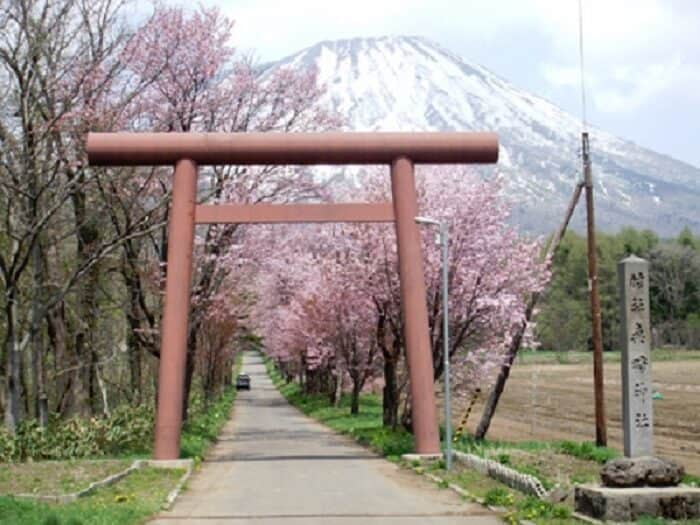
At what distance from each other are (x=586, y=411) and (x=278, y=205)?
2983cm

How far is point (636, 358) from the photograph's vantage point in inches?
553

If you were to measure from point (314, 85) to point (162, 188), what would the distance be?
477 centimetres

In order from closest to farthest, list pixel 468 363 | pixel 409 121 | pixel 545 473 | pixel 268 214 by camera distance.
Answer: pixel 545 473 → pixel 268 214 → pixel 468 363 → pixel 409 121

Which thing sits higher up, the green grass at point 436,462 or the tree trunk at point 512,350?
the tree trunk at point 512,350

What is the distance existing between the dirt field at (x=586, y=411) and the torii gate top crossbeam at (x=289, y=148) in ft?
26.2

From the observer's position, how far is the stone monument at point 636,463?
1228 centimetres

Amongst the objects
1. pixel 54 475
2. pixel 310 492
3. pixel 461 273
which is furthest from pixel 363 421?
pixel 310 492

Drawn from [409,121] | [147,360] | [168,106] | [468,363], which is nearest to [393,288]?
[468,363]

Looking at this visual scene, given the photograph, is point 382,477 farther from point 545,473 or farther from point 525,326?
point 525,326

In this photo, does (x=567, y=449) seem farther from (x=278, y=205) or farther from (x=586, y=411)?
(x=586, y=411)

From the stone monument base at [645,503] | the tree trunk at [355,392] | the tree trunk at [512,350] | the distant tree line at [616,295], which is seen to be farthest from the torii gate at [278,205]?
the distant tree line at [616,295]

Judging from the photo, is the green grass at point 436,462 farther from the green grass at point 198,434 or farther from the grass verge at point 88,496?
the grass verge at point 88,496

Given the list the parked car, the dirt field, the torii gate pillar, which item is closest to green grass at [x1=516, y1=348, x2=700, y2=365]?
the dirt field

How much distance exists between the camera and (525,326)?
Result: 28016 millimetres
